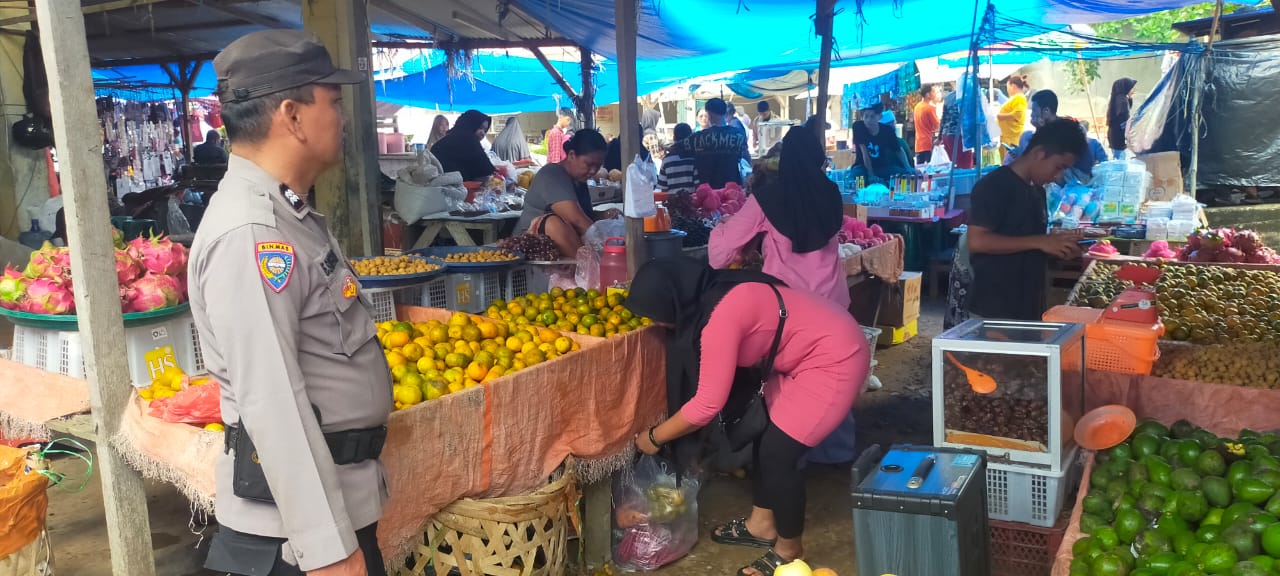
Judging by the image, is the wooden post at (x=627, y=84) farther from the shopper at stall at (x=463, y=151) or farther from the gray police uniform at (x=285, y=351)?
the shopper at stall at (x=463, y=151)

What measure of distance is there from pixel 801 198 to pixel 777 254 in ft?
1.05

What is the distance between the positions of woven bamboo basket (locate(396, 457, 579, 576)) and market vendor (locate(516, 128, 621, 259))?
8.64ft

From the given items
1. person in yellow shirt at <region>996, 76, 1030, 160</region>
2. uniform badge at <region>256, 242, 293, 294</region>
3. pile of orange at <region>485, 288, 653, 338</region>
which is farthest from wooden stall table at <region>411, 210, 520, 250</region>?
person in yellow shirt at <region>996, 76, 1030, 160</region>

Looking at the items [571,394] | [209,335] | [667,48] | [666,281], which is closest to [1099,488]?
[666,281]

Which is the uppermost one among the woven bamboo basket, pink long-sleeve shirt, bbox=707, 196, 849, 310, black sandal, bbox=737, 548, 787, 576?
pink long-sleeve shirt, bbox=707, 196, 849, 310

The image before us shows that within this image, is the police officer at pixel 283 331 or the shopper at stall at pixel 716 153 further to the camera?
the shopper at stall at pixel 716 153

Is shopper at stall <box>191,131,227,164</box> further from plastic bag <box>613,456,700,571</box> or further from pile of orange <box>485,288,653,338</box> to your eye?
plastic bag <box>613,456,700,571</box>

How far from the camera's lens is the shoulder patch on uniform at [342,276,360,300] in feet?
5.93

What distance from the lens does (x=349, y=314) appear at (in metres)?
1.82

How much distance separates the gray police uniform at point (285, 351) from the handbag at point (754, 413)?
71.0 inches

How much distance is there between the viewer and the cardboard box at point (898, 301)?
288 inches

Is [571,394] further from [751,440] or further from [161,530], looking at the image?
[161,530]

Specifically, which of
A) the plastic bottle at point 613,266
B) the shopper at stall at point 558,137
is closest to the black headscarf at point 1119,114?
the shopper at stall at point 558,137

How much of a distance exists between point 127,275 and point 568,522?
194 centimetres
